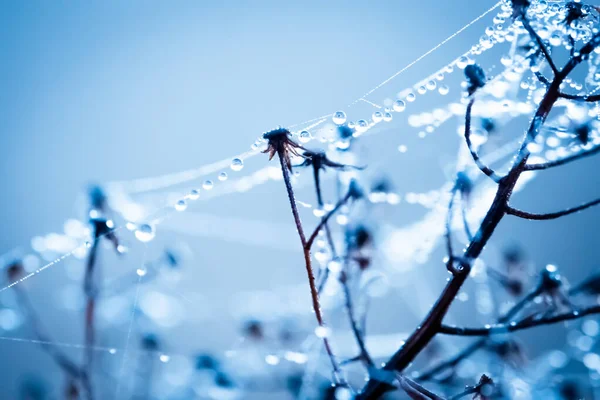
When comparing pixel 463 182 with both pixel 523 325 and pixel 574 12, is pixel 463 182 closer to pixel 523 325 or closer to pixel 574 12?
pixel 523 325

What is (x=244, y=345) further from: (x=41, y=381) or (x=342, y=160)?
(x=342, y=160)

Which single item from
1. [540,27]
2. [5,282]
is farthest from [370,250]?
[5,282]

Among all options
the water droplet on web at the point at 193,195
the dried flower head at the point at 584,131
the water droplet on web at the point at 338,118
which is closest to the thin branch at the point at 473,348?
the dried flower head at the point at 584,131

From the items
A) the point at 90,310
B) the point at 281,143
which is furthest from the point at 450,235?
the point at 90,310

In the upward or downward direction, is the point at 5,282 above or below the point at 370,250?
below

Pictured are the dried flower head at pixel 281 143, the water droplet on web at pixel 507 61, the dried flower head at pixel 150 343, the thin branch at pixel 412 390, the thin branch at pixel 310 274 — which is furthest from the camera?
the dried flower head at pixel 150 343

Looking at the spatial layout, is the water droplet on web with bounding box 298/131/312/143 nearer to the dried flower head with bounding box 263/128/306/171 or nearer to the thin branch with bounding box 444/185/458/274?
the dried flower head with bounding box 263/128/306/171

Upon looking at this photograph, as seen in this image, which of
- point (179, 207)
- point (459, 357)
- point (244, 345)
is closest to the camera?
point (459, 357)

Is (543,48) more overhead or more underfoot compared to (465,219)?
more overhead

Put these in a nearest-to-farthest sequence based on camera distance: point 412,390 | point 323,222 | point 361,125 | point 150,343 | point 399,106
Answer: point 412,390
point 323,222
point 361,125
point 399,106
point 150,343

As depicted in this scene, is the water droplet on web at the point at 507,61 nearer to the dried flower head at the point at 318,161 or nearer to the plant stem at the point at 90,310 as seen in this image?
the dried flower head at the point at 318,161

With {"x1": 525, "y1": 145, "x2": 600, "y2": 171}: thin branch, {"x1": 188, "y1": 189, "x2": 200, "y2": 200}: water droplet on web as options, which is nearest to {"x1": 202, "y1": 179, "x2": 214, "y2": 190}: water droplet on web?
{"x1": 188, "y1": 189, "x2": 200, "y2": 200}: water droplet on web
